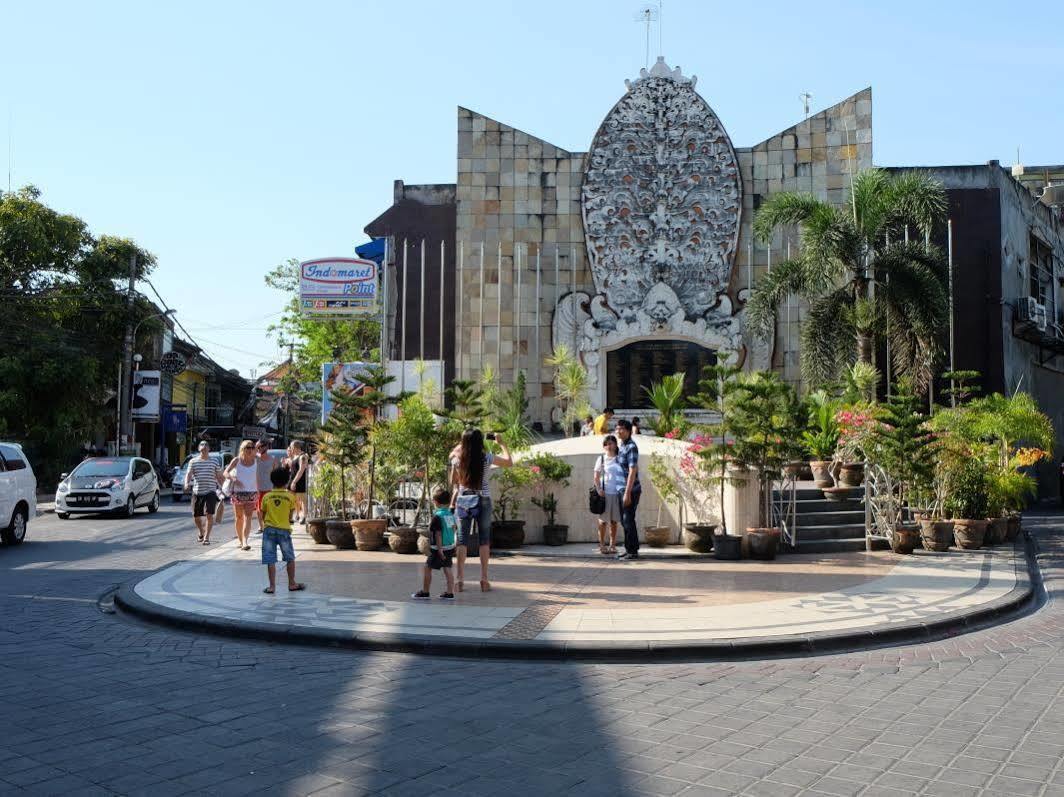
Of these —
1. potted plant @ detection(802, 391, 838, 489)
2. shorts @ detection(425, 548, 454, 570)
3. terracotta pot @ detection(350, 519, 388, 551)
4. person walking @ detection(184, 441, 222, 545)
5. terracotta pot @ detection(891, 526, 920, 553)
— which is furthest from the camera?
potted plant @ detection(802, 391, 838, 489)

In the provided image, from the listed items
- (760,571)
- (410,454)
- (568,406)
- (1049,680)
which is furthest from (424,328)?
(1049,680)

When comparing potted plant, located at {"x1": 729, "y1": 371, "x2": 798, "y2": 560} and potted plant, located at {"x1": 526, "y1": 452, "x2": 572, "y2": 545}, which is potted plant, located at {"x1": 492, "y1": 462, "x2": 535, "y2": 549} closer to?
potted plant, located at {"x1": 526, "y1": 452, "x2": 572, "y2": 545}

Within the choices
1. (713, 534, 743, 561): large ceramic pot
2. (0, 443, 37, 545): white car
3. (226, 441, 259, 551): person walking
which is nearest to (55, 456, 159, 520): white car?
(0, 443, 37, 545): white car

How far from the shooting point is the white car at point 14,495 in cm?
1590

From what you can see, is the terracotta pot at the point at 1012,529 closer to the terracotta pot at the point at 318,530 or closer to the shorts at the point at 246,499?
the terracotta pot at the point at 318,530

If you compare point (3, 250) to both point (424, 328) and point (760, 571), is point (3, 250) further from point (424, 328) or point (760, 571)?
point (760, 571)

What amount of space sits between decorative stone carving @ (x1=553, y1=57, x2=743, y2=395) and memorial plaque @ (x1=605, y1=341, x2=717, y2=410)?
332 mm

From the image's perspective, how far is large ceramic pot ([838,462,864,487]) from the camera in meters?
17.2

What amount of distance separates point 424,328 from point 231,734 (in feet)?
77.1

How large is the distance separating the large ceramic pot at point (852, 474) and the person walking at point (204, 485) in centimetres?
1112

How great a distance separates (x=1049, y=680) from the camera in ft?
22.7

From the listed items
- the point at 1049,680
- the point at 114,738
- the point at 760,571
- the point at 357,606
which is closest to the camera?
the point at 114,738

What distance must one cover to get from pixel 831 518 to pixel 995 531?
2727mm

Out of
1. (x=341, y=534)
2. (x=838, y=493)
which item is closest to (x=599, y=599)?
(x=341, y=534)
